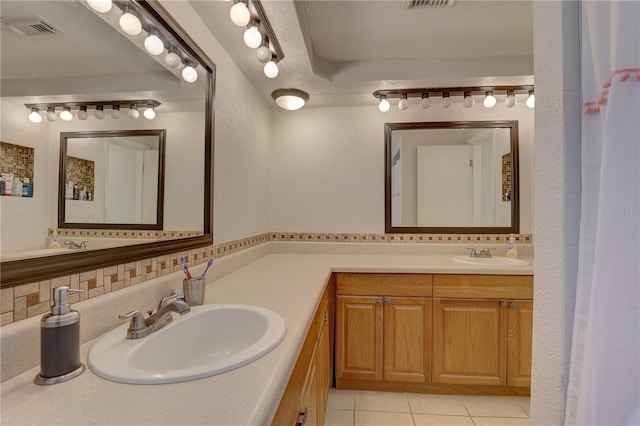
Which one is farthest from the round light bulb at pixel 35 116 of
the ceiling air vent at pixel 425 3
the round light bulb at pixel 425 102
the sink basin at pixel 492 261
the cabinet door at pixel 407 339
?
the sink basin at pixel 492 261

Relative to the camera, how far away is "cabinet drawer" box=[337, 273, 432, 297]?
1867 mm

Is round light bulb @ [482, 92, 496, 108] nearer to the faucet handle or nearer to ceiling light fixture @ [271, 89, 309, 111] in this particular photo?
ceiling light fixture @ [271, 89, 309, 111]

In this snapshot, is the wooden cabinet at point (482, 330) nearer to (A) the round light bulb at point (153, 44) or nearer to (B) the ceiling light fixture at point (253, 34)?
(B) the ceiling light fixture at point (253, 34)

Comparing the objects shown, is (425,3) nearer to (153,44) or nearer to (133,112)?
(153,44)

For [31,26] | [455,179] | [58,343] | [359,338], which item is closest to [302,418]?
[58,343]

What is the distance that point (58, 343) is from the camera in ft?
1.88

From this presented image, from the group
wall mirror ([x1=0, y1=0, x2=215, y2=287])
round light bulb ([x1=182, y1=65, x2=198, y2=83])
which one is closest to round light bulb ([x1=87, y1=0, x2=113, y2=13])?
wall mirror ([x1=0, y1=0, x2=215, y2=287])

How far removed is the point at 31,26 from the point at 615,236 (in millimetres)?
1412

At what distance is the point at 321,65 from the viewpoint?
1.96 metres

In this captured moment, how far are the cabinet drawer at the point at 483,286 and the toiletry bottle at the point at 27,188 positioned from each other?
1925 millimetres

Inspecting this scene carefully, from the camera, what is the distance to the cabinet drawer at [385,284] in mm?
1867

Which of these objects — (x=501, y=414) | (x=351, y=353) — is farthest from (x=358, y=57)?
(x=501, y=414)

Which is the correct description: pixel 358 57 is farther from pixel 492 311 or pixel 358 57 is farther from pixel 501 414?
pixel 501 414

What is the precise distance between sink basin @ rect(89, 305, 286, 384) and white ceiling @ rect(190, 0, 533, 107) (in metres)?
1.34
